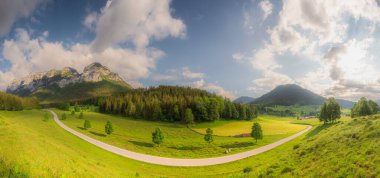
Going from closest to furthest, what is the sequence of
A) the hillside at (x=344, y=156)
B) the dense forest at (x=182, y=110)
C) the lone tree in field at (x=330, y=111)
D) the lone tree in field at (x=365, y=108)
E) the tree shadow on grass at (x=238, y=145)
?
the hillside at (x=344, y=156) < the tree shadow on grass at (x=238, y=145) < the lone tree in field at (x=365, y=108) < the lone tree in field at (x=330, y=111) < the dense forest at (x=182, y=110)

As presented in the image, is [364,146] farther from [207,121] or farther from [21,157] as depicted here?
[207,121]

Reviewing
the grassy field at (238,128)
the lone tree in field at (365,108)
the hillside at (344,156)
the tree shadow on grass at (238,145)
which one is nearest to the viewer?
the hillside at (344,156)

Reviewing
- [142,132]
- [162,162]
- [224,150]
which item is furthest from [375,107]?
[142,132]

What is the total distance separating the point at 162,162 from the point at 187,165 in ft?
19.9

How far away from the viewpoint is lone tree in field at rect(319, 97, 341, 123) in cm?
9556

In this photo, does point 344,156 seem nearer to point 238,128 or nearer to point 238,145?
point 238,145

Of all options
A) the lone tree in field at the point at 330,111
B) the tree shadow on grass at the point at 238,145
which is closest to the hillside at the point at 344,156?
the tree shadow on grass at the point at 238,145

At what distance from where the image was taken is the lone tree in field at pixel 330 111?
314ft

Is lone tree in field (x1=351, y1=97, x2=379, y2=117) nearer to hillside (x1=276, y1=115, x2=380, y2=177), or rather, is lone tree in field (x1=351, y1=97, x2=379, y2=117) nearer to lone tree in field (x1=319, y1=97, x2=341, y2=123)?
lone tree in field (x1=319, y1=97, x2=341, y2=123)

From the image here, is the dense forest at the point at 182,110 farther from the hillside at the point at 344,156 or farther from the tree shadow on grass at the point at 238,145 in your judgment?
the hillside at the point at 344,156

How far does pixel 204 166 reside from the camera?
4350cm

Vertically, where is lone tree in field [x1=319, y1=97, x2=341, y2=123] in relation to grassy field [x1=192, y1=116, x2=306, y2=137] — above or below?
above

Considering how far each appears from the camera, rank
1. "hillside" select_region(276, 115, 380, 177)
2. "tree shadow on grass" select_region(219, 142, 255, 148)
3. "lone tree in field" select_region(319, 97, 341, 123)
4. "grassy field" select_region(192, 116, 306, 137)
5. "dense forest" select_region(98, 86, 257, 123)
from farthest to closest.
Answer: "dense forest" select_region(98, 86, 257, 123), "lone tree in field" select_region(319, 97, 341, 123), "grassy field" select_region(192, 116, 306, 137), "tree shadow on grass" select_region(219, 142, 255, 148), "hillside" select_region(276, 115, 380, 177)

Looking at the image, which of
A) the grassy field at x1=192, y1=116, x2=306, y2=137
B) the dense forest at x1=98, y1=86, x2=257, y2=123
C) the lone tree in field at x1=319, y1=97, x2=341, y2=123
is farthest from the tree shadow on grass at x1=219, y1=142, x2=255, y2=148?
the lone tree in field at x1=319, y1=97, x2=341, y2=123
